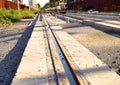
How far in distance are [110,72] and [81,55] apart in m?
2.36

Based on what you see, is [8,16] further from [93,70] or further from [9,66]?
[93,70]

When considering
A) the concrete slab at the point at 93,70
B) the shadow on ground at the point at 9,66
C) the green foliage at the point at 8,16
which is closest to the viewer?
the concrete slab at the point at 93,70

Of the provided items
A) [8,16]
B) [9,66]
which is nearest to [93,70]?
[9,66]

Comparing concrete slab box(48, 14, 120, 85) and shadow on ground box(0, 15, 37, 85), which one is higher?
concrete slab box(48, 14, 120, 85)

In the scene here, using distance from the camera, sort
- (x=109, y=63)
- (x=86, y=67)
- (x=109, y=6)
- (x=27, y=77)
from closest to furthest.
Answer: (x=27, y=77), (x=86, y=67), (x=109, y=63), (x=109, y=6)

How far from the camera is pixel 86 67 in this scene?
7.95m

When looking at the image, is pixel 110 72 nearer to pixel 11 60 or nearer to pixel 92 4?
pixel 11 60

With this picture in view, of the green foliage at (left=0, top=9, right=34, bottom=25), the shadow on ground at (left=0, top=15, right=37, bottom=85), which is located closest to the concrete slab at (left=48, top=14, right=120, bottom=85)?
the shadow on ground at (left=0, top=15, right=37, bottom=85)

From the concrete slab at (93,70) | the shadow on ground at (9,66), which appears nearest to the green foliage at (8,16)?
the shadow on ground at (9,66)

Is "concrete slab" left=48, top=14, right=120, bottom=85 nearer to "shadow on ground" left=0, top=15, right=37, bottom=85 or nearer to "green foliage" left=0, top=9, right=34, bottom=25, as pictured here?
"shadow on ground" left=0, top=15, right=37, bottom=85

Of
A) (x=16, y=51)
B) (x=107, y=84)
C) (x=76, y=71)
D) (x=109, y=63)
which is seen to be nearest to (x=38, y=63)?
(x=76, y=71)

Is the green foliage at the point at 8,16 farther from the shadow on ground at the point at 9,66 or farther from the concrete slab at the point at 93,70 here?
the concrete slab at the point at 93,70

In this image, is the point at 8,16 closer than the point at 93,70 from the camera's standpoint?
No

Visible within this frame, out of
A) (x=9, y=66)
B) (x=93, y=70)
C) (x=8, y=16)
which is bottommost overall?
(x=9, y=66)
